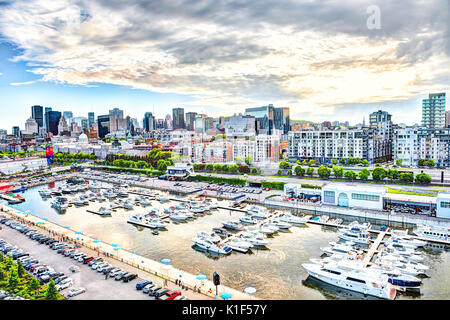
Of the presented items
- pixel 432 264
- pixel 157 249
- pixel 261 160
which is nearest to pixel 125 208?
pixel 157 249

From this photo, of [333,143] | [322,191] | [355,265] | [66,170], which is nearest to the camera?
[355,265]

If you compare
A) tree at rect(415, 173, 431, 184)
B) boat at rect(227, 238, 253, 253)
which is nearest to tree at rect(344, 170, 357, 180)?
tree at rect(415, 173, 431, 184)

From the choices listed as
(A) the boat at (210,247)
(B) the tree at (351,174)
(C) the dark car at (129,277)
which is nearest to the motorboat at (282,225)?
(A) the boat at (210,247)

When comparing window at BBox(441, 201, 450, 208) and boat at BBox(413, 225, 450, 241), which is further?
window at BBox(441, 201, 450, 208)

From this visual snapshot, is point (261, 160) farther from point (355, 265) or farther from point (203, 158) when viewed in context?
point (355, 265)

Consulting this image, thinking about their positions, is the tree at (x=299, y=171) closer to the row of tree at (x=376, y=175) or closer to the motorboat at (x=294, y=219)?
the row of tree at (x=376, y=175)

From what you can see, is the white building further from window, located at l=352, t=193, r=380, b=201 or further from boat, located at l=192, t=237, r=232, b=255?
boat, located at l=192, t=237, r=232, b=255
